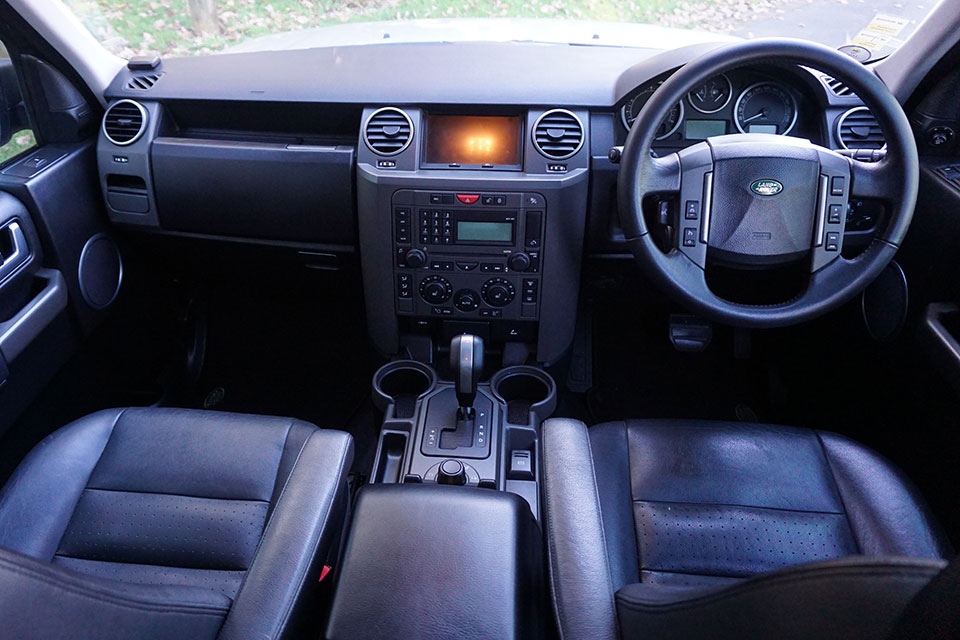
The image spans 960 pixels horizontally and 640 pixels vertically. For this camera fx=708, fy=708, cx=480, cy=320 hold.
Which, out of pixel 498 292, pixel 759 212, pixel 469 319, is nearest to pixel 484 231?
pixel 498 292

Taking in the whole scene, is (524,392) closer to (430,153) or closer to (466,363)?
(466,363)

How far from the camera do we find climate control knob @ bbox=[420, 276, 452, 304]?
195 centimetres

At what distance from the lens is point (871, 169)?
156cm

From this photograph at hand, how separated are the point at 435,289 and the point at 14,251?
1.08 metres

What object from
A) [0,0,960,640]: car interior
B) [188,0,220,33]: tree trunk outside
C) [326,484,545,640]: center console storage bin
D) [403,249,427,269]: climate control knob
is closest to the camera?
[326,484,545,640]: center console storage bin

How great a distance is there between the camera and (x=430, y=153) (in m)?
1.87

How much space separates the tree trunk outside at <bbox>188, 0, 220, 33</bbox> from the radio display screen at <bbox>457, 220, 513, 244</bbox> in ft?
3.66

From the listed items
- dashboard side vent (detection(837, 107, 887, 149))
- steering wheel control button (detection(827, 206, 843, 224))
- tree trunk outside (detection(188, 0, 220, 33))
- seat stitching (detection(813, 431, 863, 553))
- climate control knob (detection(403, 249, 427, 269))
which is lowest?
seat stitching (detection(813, 431, 863, 553))

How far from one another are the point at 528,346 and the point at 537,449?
389mm

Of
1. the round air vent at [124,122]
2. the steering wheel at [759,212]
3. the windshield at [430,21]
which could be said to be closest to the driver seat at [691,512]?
the steering wheel at [759,212]

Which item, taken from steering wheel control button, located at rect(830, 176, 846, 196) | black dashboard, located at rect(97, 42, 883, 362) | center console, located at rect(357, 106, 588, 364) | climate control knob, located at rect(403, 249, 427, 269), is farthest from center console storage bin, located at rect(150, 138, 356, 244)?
steering wheel control button, located at rect(830, 176, 846, 196)

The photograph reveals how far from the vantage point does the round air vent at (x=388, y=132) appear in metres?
1.85

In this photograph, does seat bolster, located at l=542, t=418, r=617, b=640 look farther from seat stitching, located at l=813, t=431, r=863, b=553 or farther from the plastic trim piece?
the plastic trim piece

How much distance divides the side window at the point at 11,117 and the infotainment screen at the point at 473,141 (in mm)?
1198
